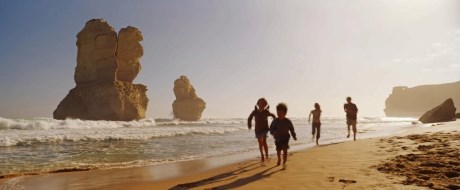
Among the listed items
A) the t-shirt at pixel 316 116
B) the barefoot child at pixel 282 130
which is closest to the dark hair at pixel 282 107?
the barefoot child at pixel 282 130

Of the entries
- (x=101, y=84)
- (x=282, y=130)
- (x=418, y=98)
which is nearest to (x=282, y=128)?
(x=282, y=130)

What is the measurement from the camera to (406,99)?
533ft

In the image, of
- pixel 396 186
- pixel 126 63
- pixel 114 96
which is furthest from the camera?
pixel 126 63

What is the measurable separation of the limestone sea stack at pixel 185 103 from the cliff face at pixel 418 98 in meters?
94.1

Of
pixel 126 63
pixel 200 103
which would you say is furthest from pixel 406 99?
pixel 126 63

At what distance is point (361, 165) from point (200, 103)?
89.8 metres

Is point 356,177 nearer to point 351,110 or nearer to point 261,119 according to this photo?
point 261,119

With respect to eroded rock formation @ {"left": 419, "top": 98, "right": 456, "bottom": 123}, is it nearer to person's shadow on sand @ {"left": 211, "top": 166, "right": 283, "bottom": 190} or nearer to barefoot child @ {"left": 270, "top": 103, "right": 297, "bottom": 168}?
barefoot child @ {"left": 270, "top": 103, "right": 297, "bottom": 168}

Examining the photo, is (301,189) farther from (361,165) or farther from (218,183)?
(361,165)

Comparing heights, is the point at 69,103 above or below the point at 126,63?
below

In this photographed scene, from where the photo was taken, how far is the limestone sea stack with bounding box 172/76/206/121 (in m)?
92.7

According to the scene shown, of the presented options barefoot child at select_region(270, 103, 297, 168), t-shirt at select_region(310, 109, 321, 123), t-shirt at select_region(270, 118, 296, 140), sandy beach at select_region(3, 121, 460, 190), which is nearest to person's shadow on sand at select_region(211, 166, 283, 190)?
sandy beach at select_region(3, 121, 460, 190)

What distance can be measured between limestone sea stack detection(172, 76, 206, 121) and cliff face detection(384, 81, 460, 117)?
94.1m

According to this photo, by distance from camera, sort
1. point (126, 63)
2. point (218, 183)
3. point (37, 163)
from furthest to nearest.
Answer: point (126, 63) < point (37, 163) < point (218, 183)
